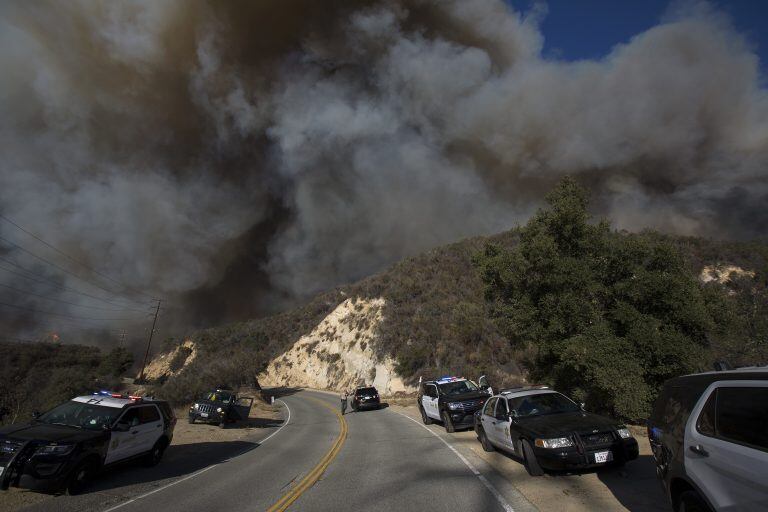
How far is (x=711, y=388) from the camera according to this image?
4.01 m

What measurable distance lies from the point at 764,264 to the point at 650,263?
31.5 m

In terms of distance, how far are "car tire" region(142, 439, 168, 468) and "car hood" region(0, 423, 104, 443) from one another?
7.73ft

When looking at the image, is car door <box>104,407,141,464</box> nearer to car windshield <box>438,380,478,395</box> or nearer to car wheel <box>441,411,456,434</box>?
car wheel <box>441,411,456,434</box>

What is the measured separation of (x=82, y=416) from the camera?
9.30 m

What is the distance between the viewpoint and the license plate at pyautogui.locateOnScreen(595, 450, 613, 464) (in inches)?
274

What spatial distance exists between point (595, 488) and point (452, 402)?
27.9 feet

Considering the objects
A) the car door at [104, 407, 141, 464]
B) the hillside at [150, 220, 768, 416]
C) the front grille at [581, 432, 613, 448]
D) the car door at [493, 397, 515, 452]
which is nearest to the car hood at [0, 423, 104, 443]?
the car door at [104, 407, 141, 464]

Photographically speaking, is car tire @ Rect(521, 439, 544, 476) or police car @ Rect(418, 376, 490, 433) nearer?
car tire @ Rect(521, 439, 544, 476)

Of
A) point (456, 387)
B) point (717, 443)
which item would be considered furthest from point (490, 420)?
point (717, 443)

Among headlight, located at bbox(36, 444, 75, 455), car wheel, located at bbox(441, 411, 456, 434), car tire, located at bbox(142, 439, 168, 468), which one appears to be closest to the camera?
headlight, located at bbox(36, 444, 75, 455)

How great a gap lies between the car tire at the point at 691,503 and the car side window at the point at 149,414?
11031 millimetres

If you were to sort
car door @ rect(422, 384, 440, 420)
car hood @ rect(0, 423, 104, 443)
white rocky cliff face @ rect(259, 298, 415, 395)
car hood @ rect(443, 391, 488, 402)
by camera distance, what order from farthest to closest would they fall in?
white rocky cliff face @ rect(259, 298, 415, 395) → car door @ rect(422, 384, 440, 420) → car hood @ rect(443, 391, 488, 402) → car hood @ rect(0, 423, 104, 443)

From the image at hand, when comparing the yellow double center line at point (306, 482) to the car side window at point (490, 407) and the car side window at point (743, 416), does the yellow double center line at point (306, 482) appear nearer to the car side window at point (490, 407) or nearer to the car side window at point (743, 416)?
the car side window at point (490, 407)

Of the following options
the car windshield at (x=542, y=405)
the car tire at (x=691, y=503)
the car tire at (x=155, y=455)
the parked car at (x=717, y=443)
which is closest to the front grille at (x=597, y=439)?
the car windshield at (x=542, y=405)
